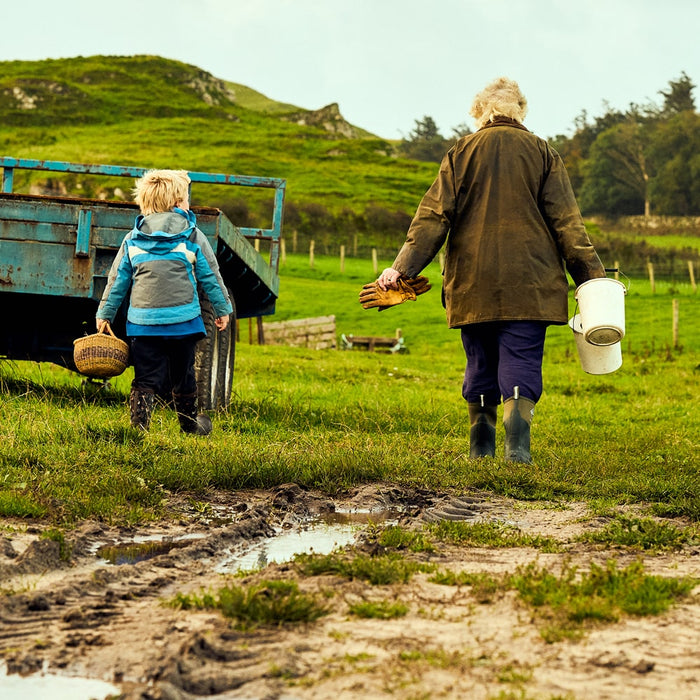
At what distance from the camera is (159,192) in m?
7.18

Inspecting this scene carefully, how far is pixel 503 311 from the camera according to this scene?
21.5 feet

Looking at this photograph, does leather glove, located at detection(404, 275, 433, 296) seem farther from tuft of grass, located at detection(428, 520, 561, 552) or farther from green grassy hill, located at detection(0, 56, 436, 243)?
green grassy hill, located at detection(0, 56, 436, 243)

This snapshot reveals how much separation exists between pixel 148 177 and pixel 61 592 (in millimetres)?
4621

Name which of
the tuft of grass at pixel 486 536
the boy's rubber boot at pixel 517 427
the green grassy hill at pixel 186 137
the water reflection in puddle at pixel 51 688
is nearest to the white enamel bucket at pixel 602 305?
the boy's rubber boot at pixel 517 427

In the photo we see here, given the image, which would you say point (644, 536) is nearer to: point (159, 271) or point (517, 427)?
point (517, 427)

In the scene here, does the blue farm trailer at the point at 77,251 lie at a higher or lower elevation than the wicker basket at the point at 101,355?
higher

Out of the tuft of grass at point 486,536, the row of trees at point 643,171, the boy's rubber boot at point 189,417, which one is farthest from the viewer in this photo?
the row of trees at point 643,171

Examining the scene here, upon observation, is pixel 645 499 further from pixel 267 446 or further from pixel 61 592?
pixel 61 592

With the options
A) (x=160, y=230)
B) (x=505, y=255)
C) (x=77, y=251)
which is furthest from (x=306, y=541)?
(x=77, y=251)

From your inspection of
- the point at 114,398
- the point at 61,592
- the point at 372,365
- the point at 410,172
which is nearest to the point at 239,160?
the point at 410,172

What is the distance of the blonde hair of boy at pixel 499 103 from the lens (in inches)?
275

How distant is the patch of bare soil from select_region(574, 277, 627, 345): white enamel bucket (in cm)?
275

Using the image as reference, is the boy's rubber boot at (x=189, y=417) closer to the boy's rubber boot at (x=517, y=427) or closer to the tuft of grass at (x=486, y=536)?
the boy's rubber boot at (x=517, y=427)

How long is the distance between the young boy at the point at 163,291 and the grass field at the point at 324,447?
1.00 feet
